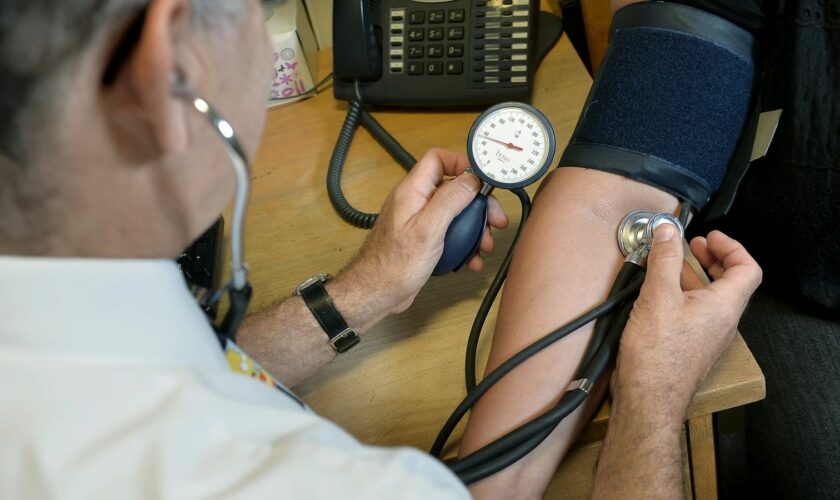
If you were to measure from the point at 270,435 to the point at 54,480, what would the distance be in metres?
0.13

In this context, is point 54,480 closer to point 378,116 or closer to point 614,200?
point 614,200

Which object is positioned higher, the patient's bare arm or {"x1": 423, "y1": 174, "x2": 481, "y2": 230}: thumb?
{"x1": 423, "y1": 174, "x2": 481, "y2": 230}: thumb

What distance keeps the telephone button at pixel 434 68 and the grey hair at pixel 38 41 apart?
0.68 m

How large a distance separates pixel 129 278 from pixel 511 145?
505 mm

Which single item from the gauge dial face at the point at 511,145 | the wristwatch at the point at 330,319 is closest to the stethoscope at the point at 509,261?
the gauge dial face at the point at 511,145

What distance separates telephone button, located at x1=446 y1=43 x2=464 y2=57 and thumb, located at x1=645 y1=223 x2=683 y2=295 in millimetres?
461

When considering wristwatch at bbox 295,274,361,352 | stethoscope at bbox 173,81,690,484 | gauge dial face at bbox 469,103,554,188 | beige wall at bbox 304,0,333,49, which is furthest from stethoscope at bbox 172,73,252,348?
beige wall at bbox 304,0,333,49

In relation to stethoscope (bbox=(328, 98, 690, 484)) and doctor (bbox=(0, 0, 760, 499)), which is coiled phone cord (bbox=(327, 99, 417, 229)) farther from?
doctor (bbox=(0, 0, 760, 499))

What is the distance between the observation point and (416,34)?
1033 mm

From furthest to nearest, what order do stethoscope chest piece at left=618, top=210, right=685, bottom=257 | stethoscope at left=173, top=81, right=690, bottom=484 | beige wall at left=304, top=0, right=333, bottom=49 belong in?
beige wall at left=304, top=0, right=333, bottom=49
stethoscope chest piece at left=618, top=210, right=685, bottom=257
stethoscope at left=173, top=81, right=690, bottom=484

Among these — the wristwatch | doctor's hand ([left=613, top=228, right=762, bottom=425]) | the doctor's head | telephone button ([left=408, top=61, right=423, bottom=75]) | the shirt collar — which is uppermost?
the doctor's head

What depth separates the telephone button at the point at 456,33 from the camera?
1017mm

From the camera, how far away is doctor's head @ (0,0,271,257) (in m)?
0.36

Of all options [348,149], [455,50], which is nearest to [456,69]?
[455,50]
